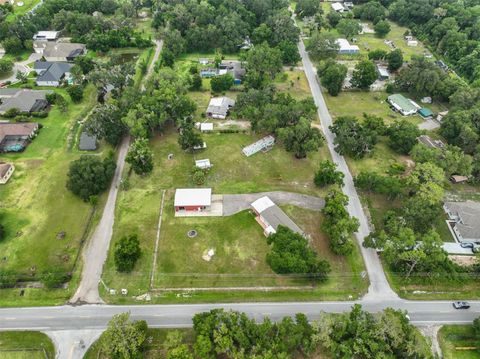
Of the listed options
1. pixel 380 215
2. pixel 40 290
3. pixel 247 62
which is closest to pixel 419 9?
pixel 247 62

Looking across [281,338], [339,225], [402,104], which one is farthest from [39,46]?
[281,338]

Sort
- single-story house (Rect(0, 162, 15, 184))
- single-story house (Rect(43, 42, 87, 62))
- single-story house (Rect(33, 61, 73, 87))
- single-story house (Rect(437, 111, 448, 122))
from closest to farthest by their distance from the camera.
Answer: single-story house (Rect(0, 162, 15, 184)) < single-story house (Rect(437, 111, 448, 122)) < single-story house (Rect(33, 61, 73, 87)) < single-story house (Rect(43, 42, 87, 62))

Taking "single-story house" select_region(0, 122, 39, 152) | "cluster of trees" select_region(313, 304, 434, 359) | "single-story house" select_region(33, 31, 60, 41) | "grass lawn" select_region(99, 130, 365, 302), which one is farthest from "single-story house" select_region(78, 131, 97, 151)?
"single-story house" select_region(33, 31, 60, 41)

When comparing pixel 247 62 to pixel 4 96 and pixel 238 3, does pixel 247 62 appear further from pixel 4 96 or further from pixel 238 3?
pixel 4 96

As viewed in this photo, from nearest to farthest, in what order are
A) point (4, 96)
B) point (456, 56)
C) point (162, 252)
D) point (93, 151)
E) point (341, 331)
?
point (341, 331)
point (162, 252)
point (93, 151)
point (4, 96)
point (456, 56)

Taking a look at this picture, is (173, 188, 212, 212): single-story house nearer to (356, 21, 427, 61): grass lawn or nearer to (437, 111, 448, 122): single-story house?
(437, 111, 448, 122): single-story house

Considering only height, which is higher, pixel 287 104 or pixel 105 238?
pixel 287 104
